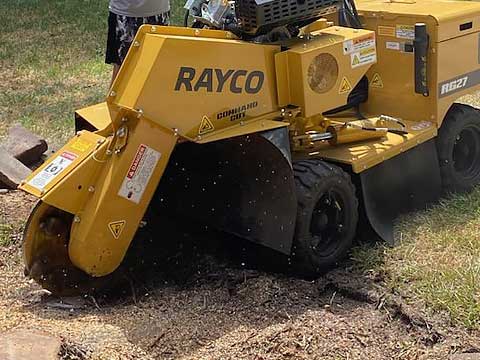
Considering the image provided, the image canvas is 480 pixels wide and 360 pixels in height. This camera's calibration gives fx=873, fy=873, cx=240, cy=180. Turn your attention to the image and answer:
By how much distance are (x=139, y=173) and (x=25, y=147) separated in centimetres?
216

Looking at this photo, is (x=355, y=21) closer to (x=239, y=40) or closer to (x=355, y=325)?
(x=239, y=40)

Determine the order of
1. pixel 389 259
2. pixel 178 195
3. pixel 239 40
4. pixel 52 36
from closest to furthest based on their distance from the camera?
pixel 239 40, pixel 389 259, pixel 178 195, pixel 52 36

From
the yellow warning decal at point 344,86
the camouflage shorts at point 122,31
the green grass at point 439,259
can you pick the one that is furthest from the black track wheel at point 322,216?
the camouflage shorts at point 122,31

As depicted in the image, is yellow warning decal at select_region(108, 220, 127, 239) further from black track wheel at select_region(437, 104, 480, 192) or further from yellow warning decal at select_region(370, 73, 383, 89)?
black track wheel at select_region(437, 104, 480, 192)

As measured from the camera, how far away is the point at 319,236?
14.3 feet

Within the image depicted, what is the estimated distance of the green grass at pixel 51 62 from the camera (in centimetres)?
728

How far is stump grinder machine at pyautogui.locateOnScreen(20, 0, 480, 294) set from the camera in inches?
147

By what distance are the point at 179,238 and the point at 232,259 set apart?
1.10 ft

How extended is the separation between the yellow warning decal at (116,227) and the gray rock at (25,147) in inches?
81.9

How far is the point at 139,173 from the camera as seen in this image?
375 centimetres

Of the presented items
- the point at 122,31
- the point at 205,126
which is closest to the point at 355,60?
the point at 205,126

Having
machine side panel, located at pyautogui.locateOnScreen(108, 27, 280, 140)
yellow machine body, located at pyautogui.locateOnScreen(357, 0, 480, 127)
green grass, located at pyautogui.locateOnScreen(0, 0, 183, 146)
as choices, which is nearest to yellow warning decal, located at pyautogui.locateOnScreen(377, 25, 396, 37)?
yellow machine body, located at pyautogui.locateOnScreen(357, 0, 480, 127)

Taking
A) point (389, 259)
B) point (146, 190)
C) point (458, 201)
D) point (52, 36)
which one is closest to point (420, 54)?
point (458, 201)

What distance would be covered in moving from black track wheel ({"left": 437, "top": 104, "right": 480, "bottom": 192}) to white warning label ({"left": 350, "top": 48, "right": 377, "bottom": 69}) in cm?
86
